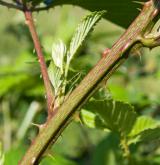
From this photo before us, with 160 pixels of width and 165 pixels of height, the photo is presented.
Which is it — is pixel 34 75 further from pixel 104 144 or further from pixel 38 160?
pixel 38 160

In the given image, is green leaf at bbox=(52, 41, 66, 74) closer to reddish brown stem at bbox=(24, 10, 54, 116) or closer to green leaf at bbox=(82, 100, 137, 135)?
reddish brown stem at bbox=(24, 10, 54, 116)

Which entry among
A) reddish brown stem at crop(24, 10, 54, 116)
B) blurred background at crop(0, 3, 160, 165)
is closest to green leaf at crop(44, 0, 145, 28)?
reddish brown stem at crop(24, 10, 54, 116)

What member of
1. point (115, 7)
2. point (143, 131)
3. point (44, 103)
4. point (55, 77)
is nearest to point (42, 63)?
point (55, 77)

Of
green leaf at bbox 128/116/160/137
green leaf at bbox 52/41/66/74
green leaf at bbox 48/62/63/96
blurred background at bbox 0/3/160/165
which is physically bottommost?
blurred background at bbox 0/3/160/165

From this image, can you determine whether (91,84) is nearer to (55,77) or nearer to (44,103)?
(55,77)

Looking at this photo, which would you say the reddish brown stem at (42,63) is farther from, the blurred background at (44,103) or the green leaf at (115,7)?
the blurred background at (44,103)

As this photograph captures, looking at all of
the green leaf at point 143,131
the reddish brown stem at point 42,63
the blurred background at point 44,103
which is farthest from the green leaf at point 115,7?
the blurred background at point 44,103

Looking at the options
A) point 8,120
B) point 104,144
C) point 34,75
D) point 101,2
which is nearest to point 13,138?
point 8,120
